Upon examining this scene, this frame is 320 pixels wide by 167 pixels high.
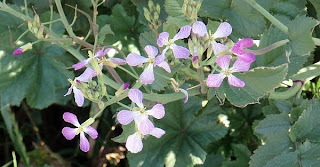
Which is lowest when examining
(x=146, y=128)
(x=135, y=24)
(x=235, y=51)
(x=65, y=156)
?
(x=65, y=156)

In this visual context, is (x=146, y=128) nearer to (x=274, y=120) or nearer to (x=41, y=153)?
(x=274, y=120)

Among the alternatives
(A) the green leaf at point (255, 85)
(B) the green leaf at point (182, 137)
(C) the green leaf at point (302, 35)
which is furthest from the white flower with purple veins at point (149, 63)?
(B) the green leaf at point (182, 137)

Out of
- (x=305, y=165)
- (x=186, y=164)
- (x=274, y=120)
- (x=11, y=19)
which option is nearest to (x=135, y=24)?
(x=11, y=19)

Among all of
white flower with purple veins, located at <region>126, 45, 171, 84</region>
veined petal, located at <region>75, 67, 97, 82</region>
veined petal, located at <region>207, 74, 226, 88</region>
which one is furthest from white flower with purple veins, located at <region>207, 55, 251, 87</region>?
veined petal, located at <region>75, 67, 97, 82</region>

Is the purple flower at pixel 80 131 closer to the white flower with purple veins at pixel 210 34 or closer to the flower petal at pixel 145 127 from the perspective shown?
the flower petal at pixel 145 127

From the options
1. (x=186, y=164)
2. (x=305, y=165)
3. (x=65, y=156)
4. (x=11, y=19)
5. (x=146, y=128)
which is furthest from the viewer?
(x=65, y=156)

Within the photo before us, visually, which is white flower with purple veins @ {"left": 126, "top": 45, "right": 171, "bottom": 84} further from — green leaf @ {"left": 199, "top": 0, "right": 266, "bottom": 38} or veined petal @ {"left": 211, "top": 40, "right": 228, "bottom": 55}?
green leaf @ {"left": 199, "top": 0, "right": 266, "bottom": 38}
